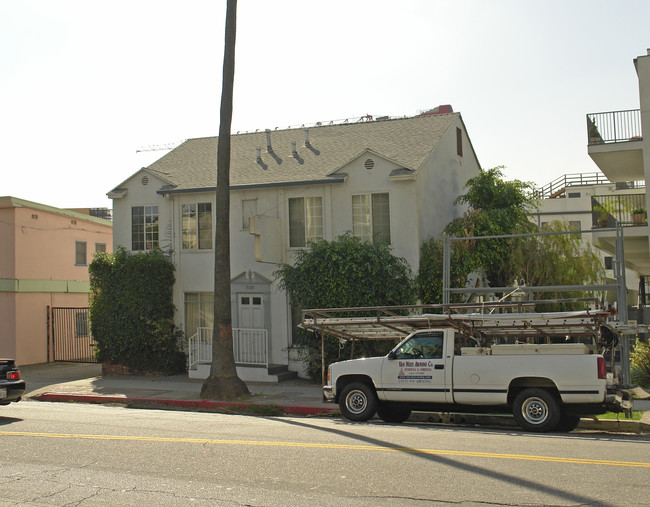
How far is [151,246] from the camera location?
2255 cm

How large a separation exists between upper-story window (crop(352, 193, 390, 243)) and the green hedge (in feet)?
19.8

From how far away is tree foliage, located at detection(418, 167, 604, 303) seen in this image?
768 inches

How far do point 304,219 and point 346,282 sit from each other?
10.4 ft

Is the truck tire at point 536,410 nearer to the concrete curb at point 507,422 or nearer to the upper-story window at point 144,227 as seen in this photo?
the concrete curb at point 507,422

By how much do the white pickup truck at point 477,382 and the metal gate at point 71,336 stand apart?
15.7 meters

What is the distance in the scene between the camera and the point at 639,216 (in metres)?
20.2

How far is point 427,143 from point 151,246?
9363mm

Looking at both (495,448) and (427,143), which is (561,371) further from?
(427,143)

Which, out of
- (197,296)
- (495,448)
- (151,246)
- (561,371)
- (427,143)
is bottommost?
(495,448)

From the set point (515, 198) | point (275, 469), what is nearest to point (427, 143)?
point (515, 198)

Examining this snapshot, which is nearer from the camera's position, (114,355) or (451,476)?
(451,476)

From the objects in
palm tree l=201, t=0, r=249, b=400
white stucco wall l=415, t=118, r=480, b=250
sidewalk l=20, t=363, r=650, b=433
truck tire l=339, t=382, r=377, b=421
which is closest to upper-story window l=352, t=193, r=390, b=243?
white stucco wall l=415, t=118, r=480, b=250

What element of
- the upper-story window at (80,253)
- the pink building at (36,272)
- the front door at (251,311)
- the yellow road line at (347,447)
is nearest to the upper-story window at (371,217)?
the front door at (251,311)

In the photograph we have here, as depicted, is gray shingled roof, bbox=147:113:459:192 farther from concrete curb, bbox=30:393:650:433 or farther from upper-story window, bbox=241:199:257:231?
concrete curb, bbox=30:393:650:433
